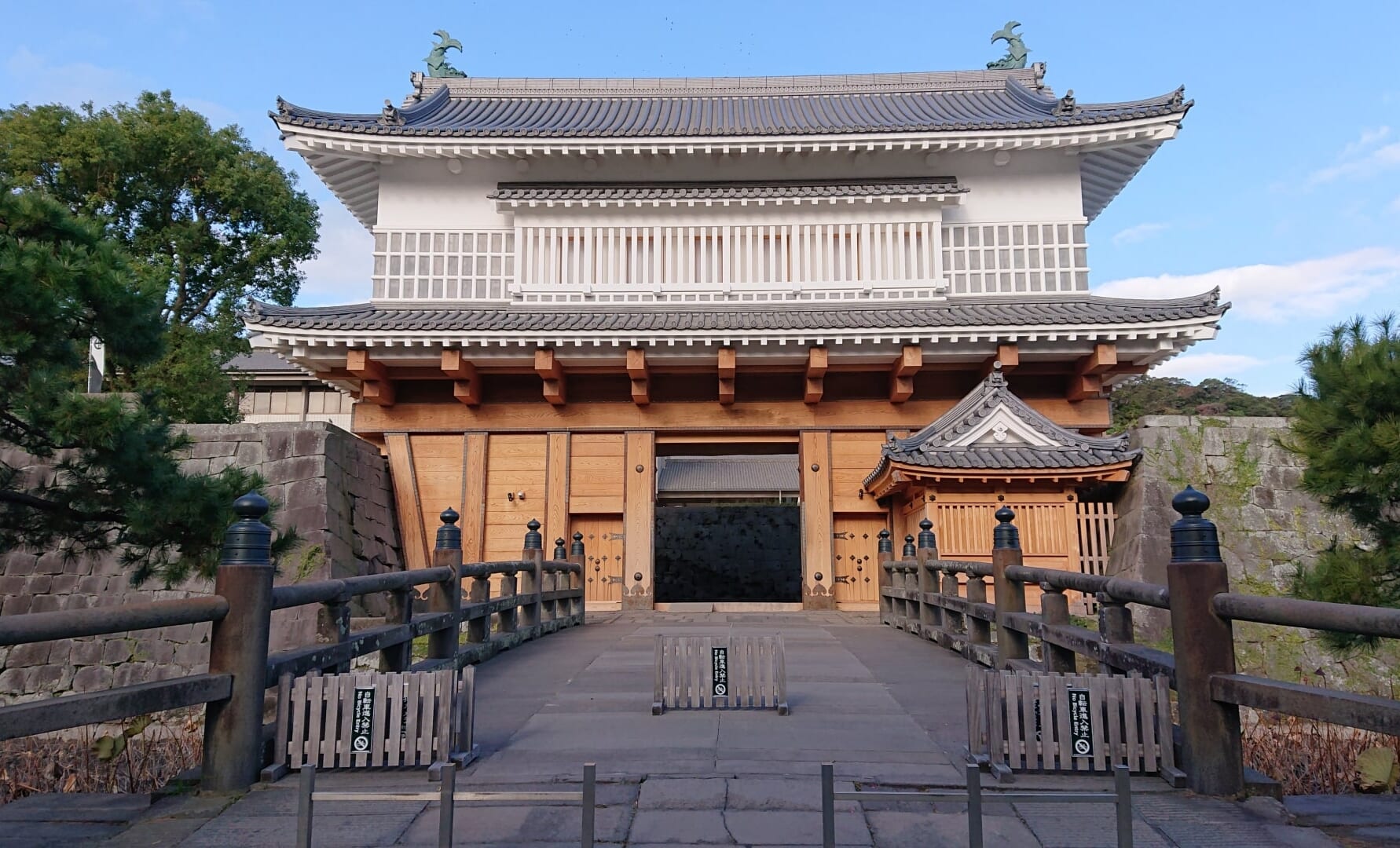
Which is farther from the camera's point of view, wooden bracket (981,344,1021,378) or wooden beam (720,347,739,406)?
wooden beam (720,347,739,406)

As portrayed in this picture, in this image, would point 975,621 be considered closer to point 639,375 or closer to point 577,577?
point 577,577

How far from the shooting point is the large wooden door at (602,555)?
14352 mm

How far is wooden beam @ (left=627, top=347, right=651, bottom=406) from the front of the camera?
1355 centimetres

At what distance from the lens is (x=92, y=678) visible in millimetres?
11508

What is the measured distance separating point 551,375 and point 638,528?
281 centimetres

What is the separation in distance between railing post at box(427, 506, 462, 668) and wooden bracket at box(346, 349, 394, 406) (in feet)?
21.8

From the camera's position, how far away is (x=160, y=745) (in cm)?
818

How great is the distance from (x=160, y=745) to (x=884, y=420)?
34.7 feet

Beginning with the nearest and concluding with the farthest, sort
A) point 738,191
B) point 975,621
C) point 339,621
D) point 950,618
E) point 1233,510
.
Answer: point 339,621, point 975,621, point 950,618, point 1233,510, point 738,191

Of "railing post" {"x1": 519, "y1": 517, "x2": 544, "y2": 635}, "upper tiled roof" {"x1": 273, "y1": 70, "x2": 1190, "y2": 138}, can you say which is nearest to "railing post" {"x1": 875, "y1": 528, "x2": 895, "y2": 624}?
"railing post" {"x1": 519, "y1": 517, "x2": 544, "y2": 635}

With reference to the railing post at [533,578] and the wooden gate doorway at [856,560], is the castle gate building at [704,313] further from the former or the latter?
the railing post at [533,578]

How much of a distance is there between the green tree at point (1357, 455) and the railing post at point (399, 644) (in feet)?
22.2

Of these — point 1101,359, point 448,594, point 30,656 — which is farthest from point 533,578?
point 1101,359

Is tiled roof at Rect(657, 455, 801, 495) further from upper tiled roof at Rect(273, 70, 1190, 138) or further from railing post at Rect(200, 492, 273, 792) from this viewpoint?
railing post at Rect(200, 492, 273, 792)
